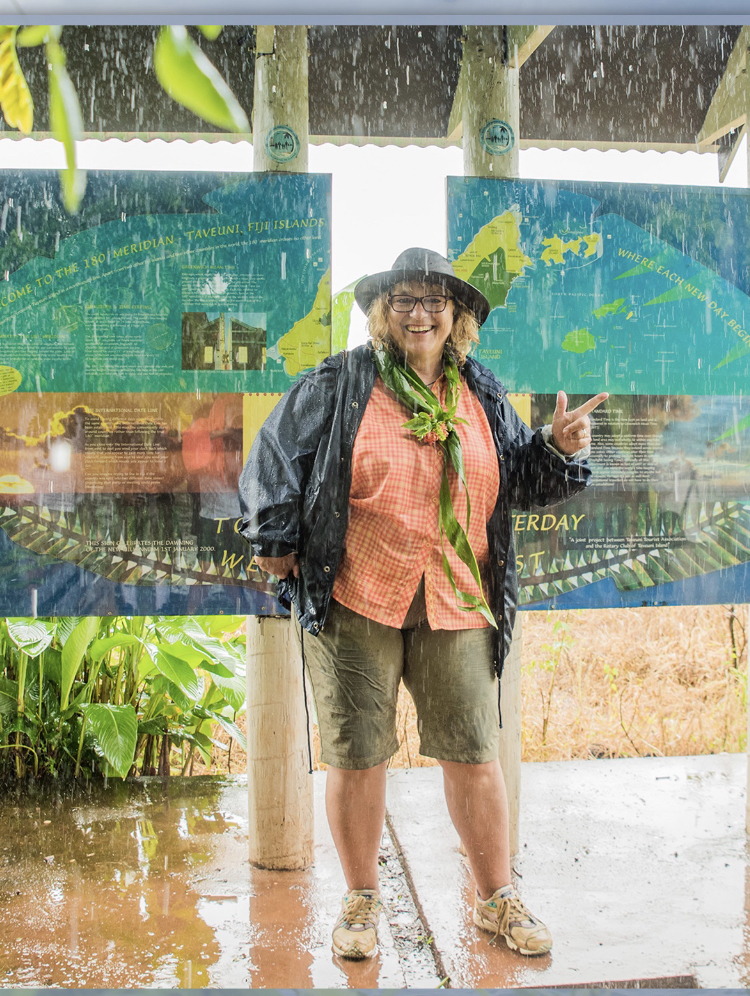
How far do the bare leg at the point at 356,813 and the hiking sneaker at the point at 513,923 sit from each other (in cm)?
38

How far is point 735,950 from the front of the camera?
2283 mm

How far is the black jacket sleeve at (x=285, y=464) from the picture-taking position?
2166mm

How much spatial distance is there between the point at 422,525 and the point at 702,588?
1331 millimetres

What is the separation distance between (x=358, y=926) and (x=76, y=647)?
5.24ft

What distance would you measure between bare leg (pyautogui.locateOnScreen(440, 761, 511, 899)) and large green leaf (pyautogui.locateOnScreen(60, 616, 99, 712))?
161 cm

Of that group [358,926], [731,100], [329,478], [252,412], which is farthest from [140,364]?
[731,100]

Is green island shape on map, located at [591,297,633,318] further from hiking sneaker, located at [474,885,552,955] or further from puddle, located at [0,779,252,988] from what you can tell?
puddle, located at [0,779,252,988]

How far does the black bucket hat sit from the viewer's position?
2.27m

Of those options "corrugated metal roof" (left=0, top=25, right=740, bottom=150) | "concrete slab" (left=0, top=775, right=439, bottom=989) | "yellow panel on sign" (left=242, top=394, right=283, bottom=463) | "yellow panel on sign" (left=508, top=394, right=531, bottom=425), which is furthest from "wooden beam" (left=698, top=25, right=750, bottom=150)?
"concrete slab" (left=0, top=775, right=439, bottom=989)

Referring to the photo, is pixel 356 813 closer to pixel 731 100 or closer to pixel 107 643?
pixel 107 643

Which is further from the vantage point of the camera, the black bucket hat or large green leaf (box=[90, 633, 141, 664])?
large green leaf (box=[90, 633, 141, 664])

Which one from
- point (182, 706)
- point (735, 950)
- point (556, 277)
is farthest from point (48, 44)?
point (182, 706)

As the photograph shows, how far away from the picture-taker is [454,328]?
2.37 metres

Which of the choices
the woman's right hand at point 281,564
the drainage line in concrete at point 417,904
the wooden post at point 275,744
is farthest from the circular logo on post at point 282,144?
the drainage line in concrete at point 417,904
